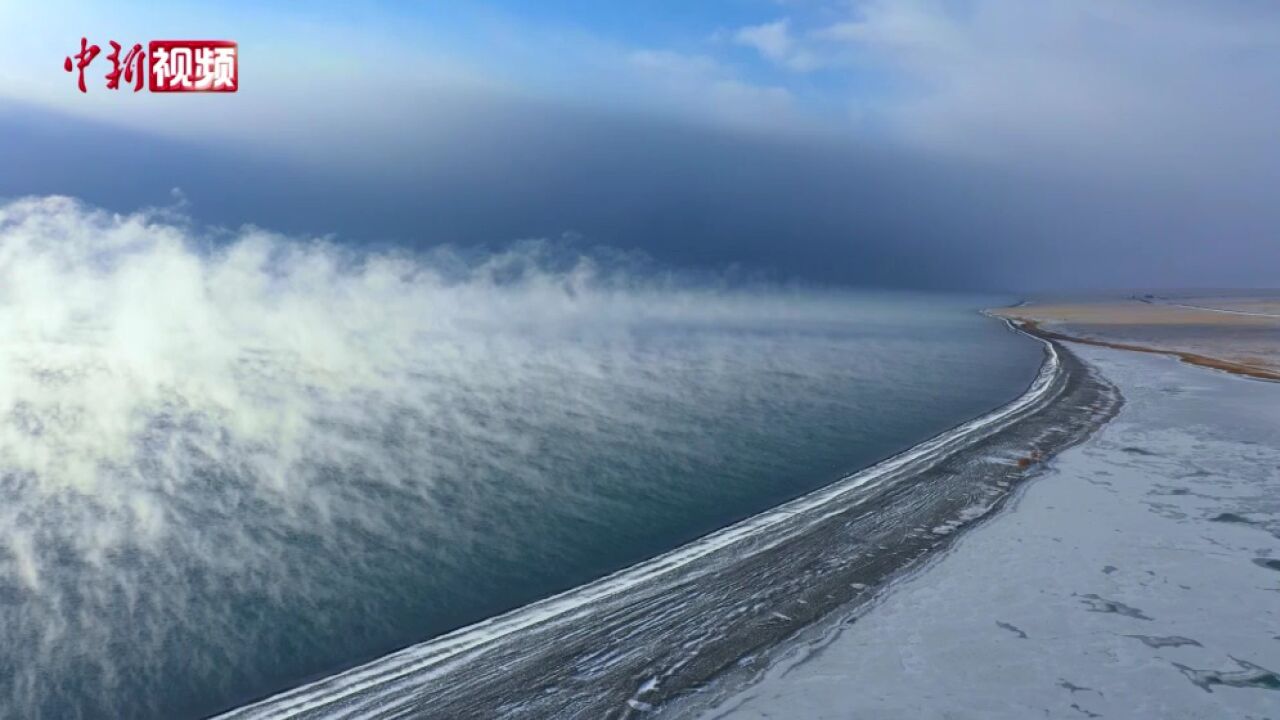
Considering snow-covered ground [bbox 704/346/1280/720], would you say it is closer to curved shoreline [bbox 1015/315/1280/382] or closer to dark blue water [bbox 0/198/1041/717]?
dark blue water [bbox 0/198/1041/717]

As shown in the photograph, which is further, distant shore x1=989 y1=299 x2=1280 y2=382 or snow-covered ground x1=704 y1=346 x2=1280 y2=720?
distant shore x1=989 y1=299 x2=1280 y2=382

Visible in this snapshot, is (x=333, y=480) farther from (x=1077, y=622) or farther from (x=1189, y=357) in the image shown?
(x=1189, y=357)

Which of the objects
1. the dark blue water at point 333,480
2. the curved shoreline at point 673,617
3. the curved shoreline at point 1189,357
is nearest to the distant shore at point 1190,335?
the curved shoreline at point 1189,357

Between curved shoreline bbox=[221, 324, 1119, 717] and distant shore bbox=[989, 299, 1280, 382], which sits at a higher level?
distant shore bbox=[989, 299, 1280, 382]

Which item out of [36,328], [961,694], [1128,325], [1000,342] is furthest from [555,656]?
[1128,325]

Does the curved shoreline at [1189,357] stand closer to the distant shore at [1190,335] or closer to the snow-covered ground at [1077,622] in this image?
the distant shore at [1190,335]

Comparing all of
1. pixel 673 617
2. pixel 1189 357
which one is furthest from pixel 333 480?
pixel 1189 357

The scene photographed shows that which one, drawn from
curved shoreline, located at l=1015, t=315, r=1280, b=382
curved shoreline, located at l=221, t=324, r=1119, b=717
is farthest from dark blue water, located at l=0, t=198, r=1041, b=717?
curved shoreline, located at l=1015, t=315, r=1280, b=382
